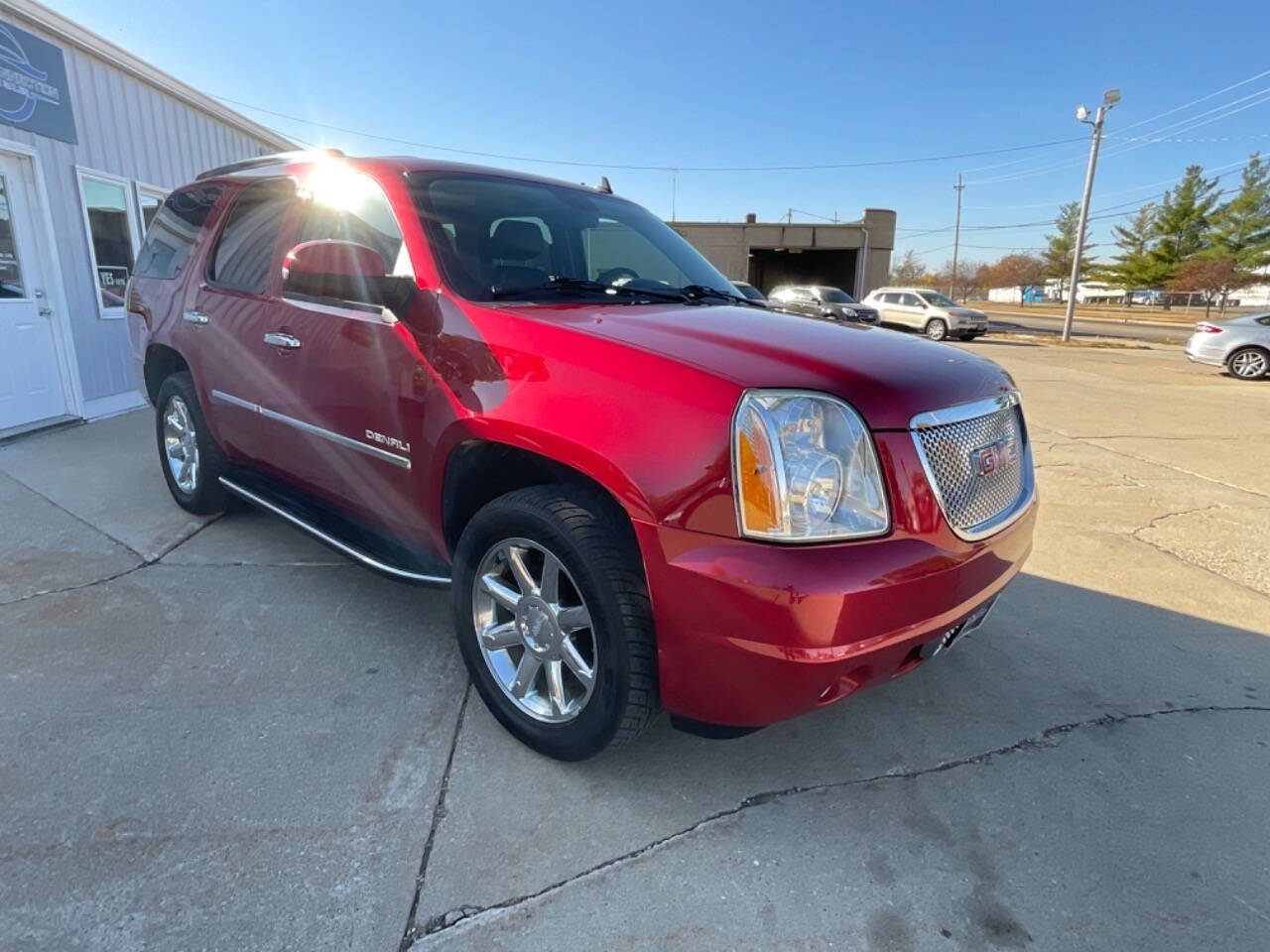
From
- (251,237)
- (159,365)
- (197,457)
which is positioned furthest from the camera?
(159,365)

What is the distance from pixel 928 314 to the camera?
25656 mm

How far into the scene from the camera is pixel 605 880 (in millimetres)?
1937

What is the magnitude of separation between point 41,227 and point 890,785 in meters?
8.37

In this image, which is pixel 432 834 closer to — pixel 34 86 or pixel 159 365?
pixel 159 365

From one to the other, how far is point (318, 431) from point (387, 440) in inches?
21.5

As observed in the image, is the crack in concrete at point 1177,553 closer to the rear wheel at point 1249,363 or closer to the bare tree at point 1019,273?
the rear wheel at point 1249,363

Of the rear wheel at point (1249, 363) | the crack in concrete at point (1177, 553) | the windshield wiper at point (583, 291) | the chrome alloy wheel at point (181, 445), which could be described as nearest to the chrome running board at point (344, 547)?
the chrome alloy wheel at point (181, 445)

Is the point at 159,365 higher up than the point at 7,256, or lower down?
lower down

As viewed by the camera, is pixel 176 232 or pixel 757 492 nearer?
pixel 757 492

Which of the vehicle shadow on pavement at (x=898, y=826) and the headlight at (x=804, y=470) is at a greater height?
the headlight at (x=804, y=470)

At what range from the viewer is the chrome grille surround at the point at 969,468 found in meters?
2.00

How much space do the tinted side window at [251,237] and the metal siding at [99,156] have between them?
172 inches

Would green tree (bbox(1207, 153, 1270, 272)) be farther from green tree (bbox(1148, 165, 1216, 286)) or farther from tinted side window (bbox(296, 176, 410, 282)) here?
tinted side window (bbox(296, 176, 410, 282))

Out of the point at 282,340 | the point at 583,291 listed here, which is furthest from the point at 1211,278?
the point at 282,340
